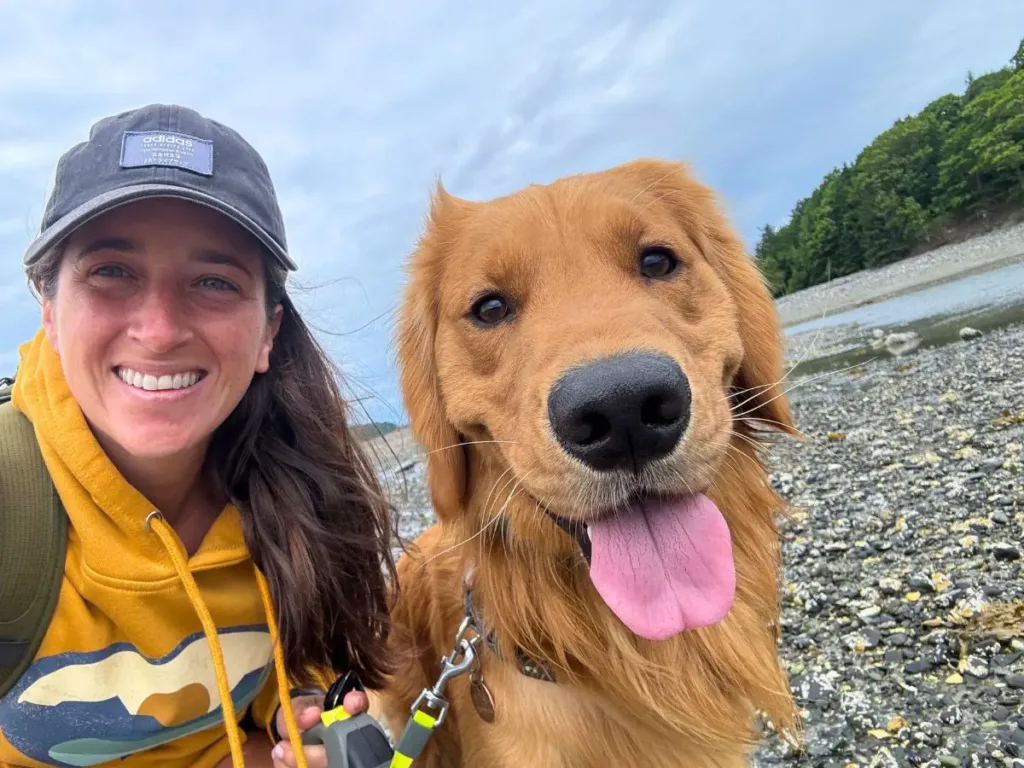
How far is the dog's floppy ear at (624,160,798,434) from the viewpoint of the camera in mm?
2420

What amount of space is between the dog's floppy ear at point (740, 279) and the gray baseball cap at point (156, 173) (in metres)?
1.34

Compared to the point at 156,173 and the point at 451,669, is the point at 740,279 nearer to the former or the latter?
the point at 451,669

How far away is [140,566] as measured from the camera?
210 cm

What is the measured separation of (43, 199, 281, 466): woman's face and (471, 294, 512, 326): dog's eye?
0.76 m

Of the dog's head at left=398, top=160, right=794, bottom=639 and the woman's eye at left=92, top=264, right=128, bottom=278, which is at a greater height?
the woman's eye at left=92, top=264, right=128, bottom=278

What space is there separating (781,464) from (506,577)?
5.69 meters

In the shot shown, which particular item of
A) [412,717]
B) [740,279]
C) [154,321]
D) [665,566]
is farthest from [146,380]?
[740,279]

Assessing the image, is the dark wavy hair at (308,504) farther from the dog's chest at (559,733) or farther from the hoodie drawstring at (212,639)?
the dog's chest at (559,733)

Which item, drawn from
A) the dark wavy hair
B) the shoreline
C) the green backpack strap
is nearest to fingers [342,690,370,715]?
the dark wavy hair

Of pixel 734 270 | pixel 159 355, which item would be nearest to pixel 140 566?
pixel 159 355

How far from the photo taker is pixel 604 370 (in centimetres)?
162

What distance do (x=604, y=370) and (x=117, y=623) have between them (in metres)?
1.75

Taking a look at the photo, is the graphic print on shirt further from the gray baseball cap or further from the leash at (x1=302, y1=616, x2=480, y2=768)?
the gray baseball cap

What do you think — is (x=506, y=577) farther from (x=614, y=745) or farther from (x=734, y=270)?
(x=734, y=270)
